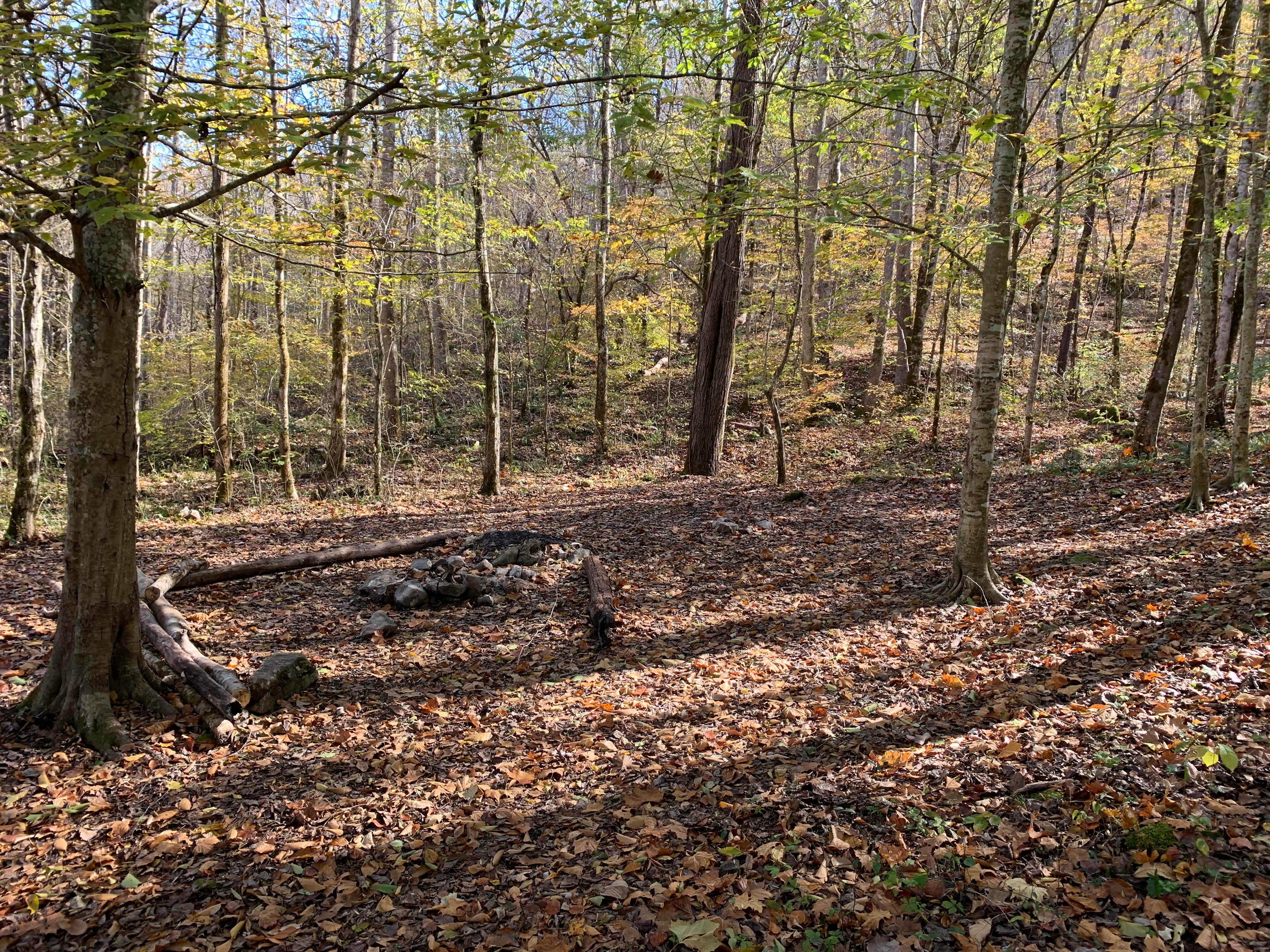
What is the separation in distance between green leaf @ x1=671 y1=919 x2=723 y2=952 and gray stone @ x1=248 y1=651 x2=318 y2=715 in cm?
364

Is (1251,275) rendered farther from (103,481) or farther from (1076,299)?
(103,481)

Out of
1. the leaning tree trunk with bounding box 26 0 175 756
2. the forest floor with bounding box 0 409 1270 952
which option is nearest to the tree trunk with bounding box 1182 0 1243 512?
the forest floor with bounding box 0 409 1270 952

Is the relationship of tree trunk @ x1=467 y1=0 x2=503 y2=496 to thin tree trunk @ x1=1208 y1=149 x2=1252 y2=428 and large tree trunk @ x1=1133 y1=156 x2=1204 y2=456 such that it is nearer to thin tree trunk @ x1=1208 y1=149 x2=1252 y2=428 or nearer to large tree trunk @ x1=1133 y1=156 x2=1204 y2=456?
large tree trunk @ x1=1133 y1=156 x2=1204 y2=456

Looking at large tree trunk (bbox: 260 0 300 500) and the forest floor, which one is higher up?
large tree trunk (bbox: 260 0 300 500)

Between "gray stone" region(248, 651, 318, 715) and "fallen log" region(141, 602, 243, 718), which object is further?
"gray stone" region(248, 651, 318, 715)

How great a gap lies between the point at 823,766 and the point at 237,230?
641 cm

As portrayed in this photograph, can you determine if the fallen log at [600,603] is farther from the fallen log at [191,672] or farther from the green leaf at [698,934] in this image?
the green leaf at [698,934]

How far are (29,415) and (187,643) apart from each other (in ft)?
19.2

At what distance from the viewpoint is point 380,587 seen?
7297 millimetres

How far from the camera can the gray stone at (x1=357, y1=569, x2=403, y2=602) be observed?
7.19 meters

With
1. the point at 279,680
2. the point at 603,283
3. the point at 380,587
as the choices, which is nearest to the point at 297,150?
the point at 279,680

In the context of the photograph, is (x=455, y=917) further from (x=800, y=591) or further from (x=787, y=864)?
(x=800, y=591)

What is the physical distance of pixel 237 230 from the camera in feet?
19.2

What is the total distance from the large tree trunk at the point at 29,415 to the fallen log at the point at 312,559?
344cm
